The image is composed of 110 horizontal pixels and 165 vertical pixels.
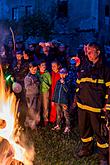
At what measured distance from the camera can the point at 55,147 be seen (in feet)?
24.3

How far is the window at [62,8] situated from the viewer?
34500mm

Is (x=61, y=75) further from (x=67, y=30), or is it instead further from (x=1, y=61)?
(x=67, y=30)

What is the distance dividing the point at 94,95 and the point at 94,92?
48 millimetres

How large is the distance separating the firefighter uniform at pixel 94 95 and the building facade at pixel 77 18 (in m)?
25.6

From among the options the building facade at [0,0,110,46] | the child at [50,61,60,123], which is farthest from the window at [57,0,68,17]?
the child at [50,61,60,123]

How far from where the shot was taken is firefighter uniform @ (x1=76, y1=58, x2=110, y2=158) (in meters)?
6.25

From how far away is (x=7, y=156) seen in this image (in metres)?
5.39

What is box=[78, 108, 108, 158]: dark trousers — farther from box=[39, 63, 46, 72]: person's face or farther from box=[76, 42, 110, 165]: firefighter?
box=[39, 63, 46, 72]: person's face

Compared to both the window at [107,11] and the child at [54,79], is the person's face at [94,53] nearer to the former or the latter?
the child at [54,79]

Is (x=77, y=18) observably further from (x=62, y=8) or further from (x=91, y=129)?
(x=91, y=129)

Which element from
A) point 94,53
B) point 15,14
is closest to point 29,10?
point 15,14

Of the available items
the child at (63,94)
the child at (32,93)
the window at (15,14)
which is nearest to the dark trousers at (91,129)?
the child at (63,94)

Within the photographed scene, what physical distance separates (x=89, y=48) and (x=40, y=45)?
3.75 meters

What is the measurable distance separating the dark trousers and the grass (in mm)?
283
